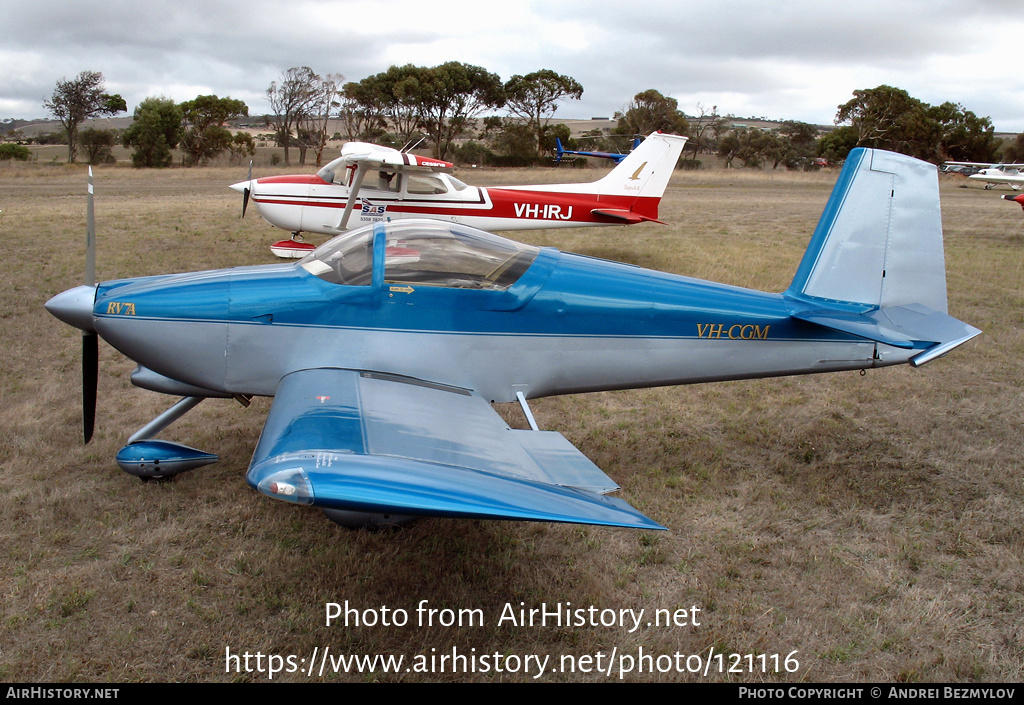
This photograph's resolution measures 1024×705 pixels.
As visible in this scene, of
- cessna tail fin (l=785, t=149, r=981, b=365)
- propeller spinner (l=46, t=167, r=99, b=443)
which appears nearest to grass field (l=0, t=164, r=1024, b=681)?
propeller spinner (l=46, t=167, r=99, b=443)

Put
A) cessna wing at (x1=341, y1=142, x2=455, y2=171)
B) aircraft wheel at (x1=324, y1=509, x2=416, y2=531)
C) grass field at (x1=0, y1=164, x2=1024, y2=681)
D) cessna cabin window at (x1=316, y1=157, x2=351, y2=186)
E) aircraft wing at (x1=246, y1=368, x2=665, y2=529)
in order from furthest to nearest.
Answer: cessna cabin window at (x1=316, y1=157, x2=351, y2=186)
cessna wing at (x1=341, y1=142, x2=455, y2=171)
aircraft wheel at (x1=324, y1=509, x2=416, y2=531)
grass field at (x1=0, y1=164, x2=1024, y2=681)
aircraft wing at (x1=246, y1=368, x2=665, y2=529)

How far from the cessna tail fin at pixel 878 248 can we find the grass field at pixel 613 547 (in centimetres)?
124

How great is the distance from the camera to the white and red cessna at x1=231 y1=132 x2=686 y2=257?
11.2 metres

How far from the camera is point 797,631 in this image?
325 centimetres

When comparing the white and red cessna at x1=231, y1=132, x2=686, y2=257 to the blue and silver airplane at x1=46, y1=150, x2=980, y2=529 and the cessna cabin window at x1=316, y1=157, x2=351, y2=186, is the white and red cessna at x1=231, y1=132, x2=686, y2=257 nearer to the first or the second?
the cessna cabin window at x1=316, y1=157, x2=351, y2=186

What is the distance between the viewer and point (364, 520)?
3871 mm

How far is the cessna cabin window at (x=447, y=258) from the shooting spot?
423 centimetres

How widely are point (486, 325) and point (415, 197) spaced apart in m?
8.02

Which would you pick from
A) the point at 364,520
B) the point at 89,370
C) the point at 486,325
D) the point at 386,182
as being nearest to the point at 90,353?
the point at 89,370

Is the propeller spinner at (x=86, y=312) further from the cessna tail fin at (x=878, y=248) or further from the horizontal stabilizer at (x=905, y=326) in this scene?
the cessna tail fin at (x=878, y=248)

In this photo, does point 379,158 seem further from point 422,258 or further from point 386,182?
point 422,258

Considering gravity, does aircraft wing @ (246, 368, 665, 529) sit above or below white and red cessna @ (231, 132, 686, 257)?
below

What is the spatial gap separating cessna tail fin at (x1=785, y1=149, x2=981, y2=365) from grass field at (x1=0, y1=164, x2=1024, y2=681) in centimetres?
124

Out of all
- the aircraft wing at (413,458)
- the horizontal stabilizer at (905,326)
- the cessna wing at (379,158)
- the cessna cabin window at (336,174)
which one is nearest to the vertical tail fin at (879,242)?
the horizontal stabilizer at (905,326)
